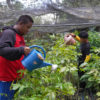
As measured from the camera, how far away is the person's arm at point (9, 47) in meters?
1.59

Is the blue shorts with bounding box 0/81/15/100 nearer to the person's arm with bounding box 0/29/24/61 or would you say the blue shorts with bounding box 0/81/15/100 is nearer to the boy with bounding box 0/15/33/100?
the boy with bounding box 0/15/33/100

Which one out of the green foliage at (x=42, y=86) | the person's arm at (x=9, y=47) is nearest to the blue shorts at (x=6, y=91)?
the green foliage at (x=42, y=86)

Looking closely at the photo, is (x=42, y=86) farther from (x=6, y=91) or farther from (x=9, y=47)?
(x=6, y=91)

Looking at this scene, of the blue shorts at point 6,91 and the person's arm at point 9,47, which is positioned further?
the blue shorts at point 6,91

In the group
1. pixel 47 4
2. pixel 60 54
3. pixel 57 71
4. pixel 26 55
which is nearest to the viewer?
pixel 26 55

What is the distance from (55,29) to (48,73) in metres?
2.48

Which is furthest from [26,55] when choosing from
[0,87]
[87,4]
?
[87,4]

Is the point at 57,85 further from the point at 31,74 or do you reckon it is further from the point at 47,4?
the point at 47,4

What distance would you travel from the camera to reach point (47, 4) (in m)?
3.73

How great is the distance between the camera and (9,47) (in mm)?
1621

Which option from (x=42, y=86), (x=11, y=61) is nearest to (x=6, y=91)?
(x=11, y=61)

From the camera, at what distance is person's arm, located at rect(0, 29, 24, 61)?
62.8 inches

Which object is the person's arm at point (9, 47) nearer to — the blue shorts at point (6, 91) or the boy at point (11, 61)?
the boy at point (11, 61)

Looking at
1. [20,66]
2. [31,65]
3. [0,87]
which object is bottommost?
[0,87]
